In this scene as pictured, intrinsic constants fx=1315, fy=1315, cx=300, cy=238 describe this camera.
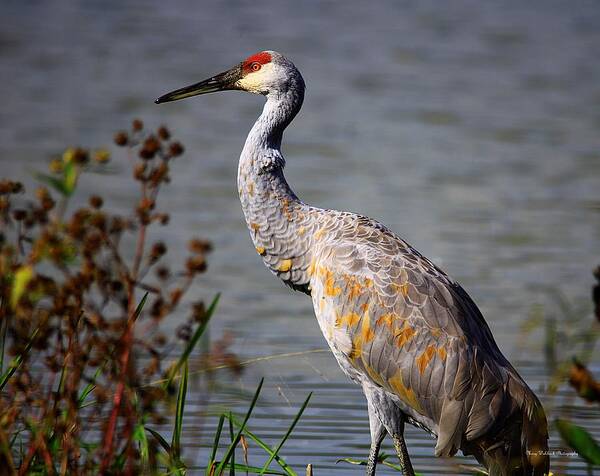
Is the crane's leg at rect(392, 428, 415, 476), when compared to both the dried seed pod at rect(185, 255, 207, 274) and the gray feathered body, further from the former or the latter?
the dried seed pod at rect(185, 255, 207, 274)

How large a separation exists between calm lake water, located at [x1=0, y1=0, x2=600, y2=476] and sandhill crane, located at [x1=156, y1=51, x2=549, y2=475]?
623mm

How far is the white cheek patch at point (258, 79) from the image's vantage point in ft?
20.2

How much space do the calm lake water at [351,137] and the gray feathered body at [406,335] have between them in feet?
2.05

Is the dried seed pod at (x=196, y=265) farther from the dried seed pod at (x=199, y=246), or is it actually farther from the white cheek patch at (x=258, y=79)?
the white cheek patch at (x=258, y=79)

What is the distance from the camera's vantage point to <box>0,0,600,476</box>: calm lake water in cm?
805

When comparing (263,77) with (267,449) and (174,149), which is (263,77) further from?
(174,149)

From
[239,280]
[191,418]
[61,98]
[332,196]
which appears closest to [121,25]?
[61,98]

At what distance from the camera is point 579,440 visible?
2898mm

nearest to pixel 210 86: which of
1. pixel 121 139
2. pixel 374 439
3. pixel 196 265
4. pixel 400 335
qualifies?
pixel 400 335

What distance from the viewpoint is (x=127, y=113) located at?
14.9 meters

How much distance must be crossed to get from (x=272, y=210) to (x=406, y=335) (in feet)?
2.75

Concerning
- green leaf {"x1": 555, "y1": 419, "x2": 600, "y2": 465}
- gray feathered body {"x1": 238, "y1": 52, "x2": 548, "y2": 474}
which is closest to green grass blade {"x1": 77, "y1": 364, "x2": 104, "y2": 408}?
gray feathered body {"x1": 238, "y1": 52, "x2": 548, "y2": 474}

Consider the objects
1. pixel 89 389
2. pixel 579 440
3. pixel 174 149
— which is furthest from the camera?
pixel 89 389

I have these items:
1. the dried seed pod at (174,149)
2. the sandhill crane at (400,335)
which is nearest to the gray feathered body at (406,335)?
the sandhill crane at (400,335)
